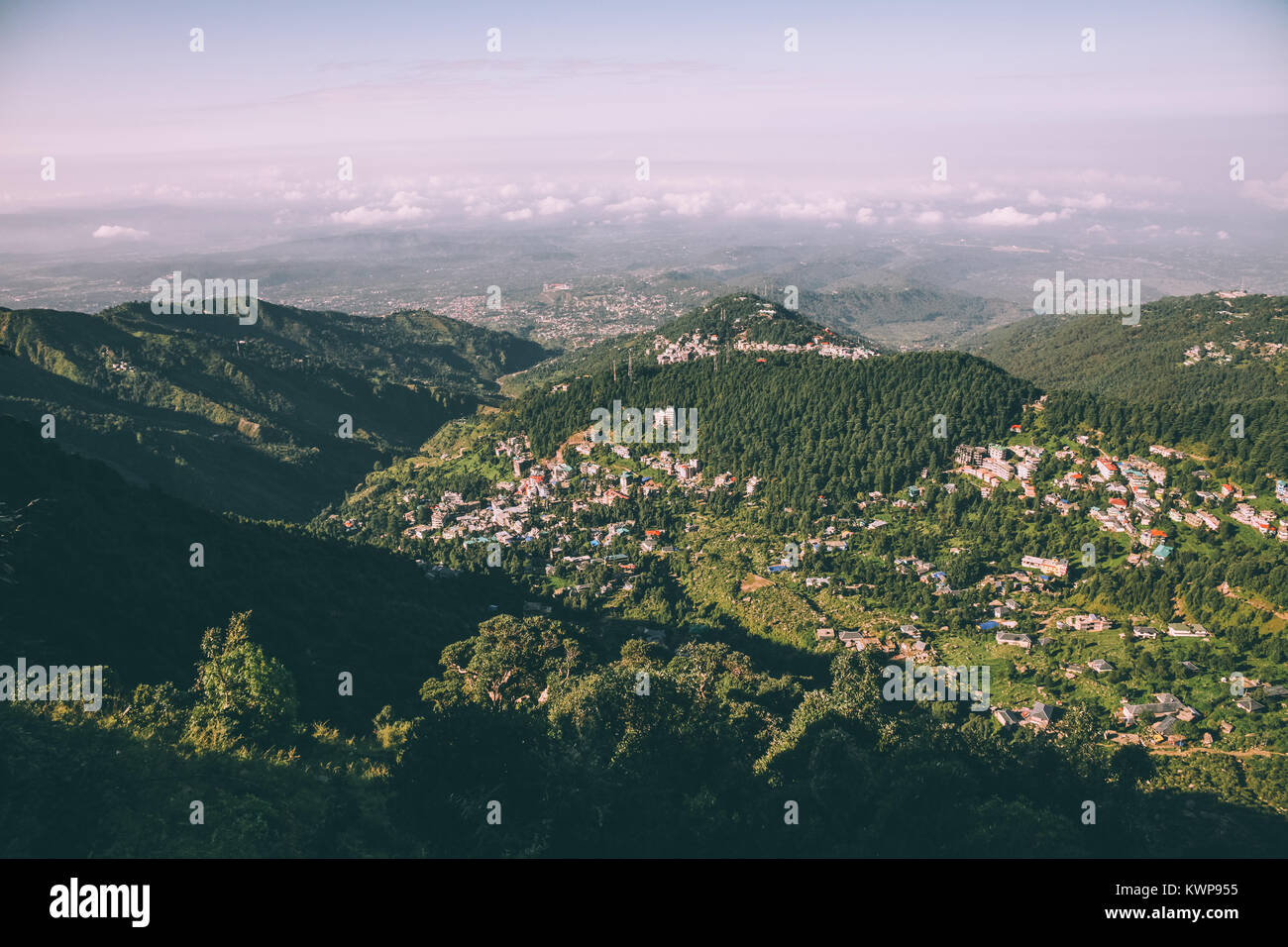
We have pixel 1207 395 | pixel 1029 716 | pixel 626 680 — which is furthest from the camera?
pixel 1207 395

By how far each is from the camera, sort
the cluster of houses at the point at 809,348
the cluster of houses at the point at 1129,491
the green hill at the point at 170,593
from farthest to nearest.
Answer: the cluster of houses at the point at 809,348 < the cluster of houses at the point at 1129,491 < the green hill at the point at 170,593

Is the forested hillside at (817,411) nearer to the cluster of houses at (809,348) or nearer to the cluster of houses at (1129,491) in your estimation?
the cluster of houses at (1129,491)

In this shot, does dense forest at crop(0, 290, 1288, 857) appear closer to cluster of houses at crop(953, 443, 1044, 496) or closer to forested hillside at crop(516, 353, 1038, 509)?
cluster of houses at crop(953, 443, 1044, 496)

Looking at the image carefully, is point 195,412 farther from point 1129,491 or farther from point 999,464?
point 1129,491

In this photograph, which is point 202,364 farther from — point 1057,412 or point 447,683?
point 1057,412

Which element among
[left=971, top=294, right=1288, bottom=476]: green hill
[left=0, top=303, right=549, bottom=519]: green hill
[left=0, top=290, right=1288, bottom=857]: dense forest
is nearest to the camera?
[left=0, top=290, right=1288, bottom=857]: dense forest

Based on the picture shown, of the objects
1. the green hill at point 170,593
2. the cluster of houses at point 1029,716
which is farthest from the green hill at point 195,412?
the cluster of houses at point 1029,716

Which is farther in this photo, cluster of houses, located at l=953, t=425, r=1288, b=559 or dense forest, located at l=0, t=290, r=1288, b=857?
cluster of houses, located at l=953, t=425, r=1288, b=559

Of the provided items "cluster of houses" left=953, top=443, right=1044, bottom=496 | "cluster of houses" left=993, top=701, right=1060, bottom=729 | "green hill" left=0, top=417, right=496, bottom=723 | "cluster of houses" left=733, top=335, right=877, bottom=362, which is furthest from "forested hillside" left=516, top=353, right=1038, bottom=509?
"green hill" left=0, top=417, right=496, bottom=723

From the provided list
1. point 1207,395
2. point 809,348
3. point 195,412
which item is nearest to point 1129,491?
point 809,348

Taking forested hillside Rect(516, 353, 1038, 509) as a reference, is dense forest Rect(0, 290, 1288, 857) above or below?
below

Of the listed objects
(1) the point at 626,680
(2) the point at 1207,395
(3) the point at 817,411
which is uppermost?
(2) the point at 1207,395
